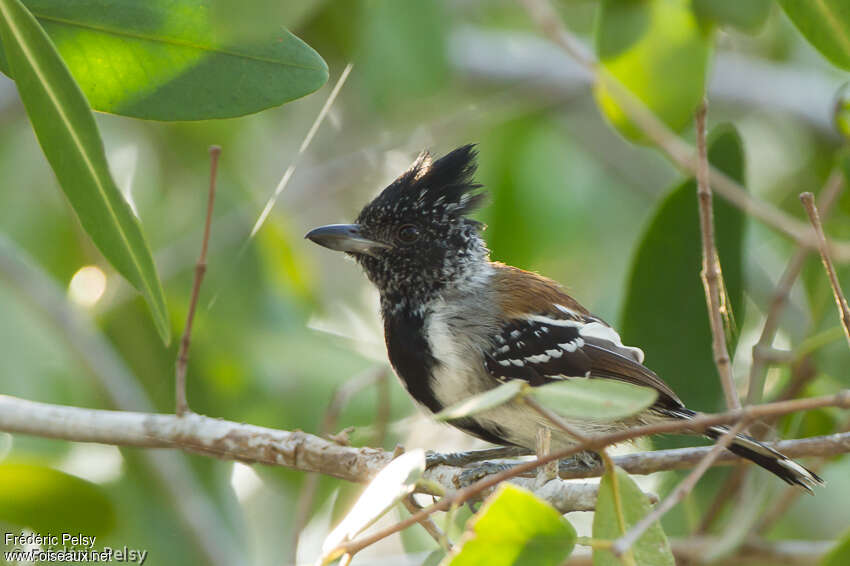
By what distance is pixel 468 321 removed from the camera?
3.59 m

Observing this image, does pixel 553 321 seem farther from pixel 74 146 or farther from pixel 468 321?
pixel 74 146

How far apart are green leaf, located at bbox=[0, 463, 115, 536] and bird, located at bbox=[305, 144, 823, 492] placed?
1.22 meters

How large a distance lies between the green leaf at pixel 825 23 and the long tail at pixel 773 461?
1146 millimetres

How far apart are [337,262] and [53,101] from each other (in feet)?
18.2

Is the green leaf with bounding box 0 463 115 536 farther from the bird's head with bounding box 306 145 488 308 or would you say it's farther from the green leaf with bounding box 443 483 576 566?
the green leaf with bounding box 443 483 576 566

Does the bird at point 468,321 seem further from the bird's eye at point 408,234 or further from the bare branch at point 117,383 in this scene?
the bare branch at point 117,383

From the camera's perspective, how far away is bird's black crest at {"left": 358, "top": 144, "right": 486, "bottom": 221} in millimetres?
3889

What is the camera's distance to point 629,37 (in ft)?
11.1

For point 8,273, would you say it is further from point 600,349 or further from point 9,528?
point 600,349

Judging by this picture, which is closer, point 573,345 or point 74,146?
point 74,146

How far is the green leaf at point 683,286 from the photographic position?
360 centimetres

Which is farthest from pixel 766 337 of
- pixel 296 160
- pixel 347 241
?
pixel 296 160

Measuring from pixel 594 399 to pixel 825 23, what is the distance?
136 centimetres

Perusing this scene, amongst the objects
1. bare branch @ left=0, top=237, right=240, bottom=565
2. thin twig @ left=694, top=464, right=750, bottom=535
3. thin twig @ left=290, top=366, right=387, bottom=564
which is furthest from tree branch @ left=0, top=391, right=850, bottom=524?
bare branch @ left=0, top=237, right=240, bottom=565
